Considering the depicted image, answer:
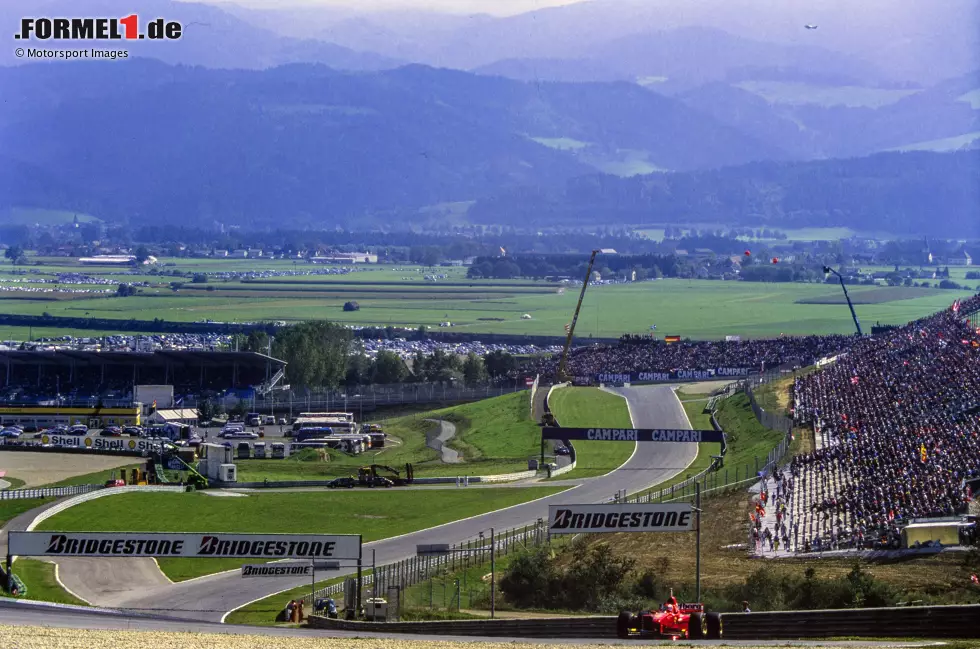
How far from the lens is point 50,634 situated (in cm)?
2219

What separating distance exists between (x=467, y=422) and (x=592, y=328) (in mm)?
54944

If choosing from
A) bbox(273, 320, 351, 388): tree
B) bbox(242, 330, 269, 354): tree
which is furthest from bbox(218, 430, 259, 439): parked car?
bbox(242, 330, 269, 354): tree

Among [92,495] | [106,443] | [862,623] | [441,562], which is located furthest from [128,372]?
[862,623]

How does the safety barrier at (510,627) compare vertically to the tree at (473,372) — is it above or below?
below

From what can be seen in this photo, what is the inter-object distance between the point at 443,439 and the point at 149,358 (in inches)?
1067

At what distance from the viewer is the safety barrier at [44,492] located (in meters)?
45.9

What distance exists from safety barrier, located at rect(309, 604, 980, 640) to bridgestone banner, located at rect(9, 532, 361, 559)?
4.69 metres

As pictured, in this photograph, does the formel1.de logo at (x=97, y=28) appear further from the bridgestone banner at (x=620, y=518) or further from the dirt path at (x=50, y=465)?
the bridgestone banner at (x=620, y=518)

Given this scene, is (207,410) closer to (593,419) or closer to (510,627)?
(593,419)

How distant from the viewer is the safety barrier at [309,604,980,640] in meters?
21.3

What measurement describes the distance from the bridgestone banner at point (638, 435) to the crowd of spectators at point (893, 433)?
3713mm

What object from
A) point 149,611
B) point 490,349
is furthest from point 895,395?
point 490,349

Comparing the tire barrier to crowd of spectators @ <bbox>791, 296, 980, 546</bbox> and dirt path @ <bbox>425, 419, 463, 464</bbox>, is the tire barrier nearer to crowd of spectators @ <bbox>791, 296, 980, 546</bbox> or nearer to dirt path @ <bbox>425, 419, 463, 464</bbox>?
crowd of spectators @ <bbox>791, 296, 980, 546</bbox>

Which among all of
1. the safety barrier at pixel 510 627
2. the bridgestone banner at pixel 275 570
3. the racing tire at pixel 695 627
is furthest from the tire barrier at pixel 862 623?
the bridgestone banner at pixel 275 570
